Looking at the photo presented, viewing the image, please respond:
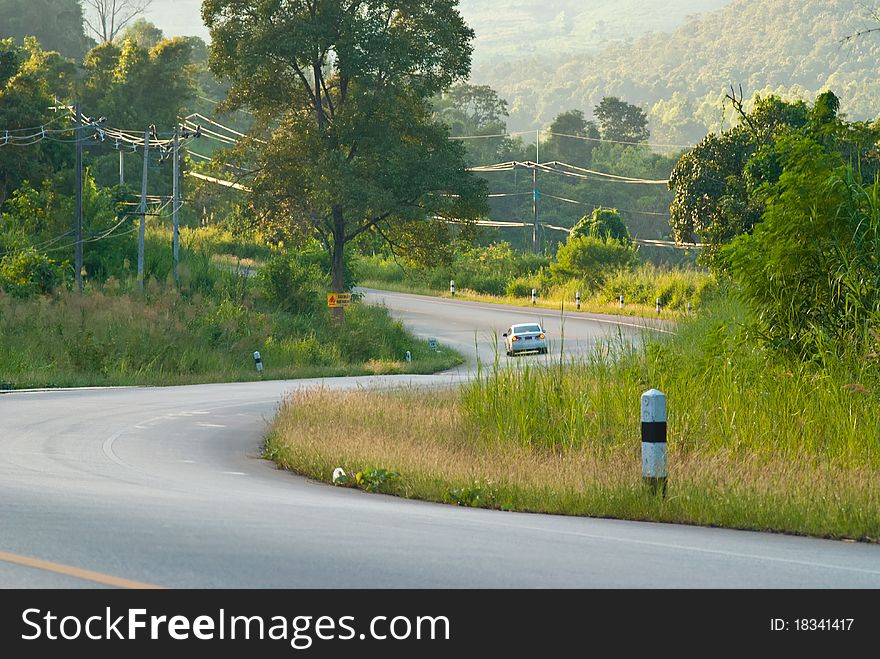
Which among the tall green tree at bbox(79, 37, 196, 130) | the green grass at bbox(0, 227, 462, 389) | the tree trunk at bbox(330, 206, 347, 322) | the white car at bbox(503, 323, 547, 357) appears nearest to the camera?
the green grass at bbox(0, 227, 462, 389)

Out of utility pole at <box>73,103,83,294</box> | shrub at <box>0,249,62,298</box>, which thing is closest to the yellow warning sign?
utility pole at <box>73,103,83,294</box>

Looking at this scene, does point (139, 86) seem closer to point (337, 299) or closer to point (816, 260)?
point (337, 299)

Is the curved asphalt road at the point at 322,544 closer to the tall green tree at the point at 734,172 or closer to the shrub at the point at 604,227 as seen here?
the tall green tree at the point at 734,172

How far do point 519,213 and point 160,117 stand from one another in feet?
130

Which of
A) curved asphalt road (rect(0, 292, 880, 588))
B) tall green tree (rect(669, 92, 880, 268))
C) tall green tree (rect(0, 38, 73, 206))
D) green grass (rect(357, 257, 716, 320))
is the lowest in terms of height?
green grass (rect(357, 257, 716, 320))

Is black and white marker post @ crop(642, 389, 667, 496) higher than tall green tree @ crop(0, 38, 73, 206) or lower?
lower

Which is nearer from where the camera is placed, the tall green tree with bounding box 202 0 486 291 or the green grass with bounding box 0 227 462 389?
the green grass with bounding box 0 227 462 389

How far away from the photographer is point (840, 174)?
1522 cm

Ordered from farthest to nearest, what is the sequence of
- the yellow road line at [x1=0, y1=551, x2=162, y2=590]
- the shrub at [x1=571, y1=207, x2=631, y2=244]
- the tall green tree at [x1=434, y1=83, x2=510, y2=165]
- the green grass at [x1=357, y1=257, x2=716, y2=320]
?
the tall green tree at [x1=434, y1=83, x2=510, y2=165], the shrub at [x1=571, y1=207, x2=631, y2=244], the green grass at [x1=357, y1=257, x2=716, y2=320], the yellow road line at [x1=0, y1=551, x2=162, y2=590]

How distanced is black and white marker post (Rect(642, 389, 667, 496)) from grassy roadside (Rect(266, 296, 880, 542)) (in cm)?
16

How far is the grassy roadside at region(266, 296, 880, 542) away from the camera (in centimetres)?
1071

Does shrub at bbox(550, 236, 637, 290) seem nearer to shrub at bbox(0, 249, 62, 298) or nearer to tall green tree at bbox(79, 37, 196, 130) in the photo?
shrub at bbox(0, 249, 62, 298)

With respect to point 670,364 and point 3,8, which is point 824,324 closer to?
point 670,364
